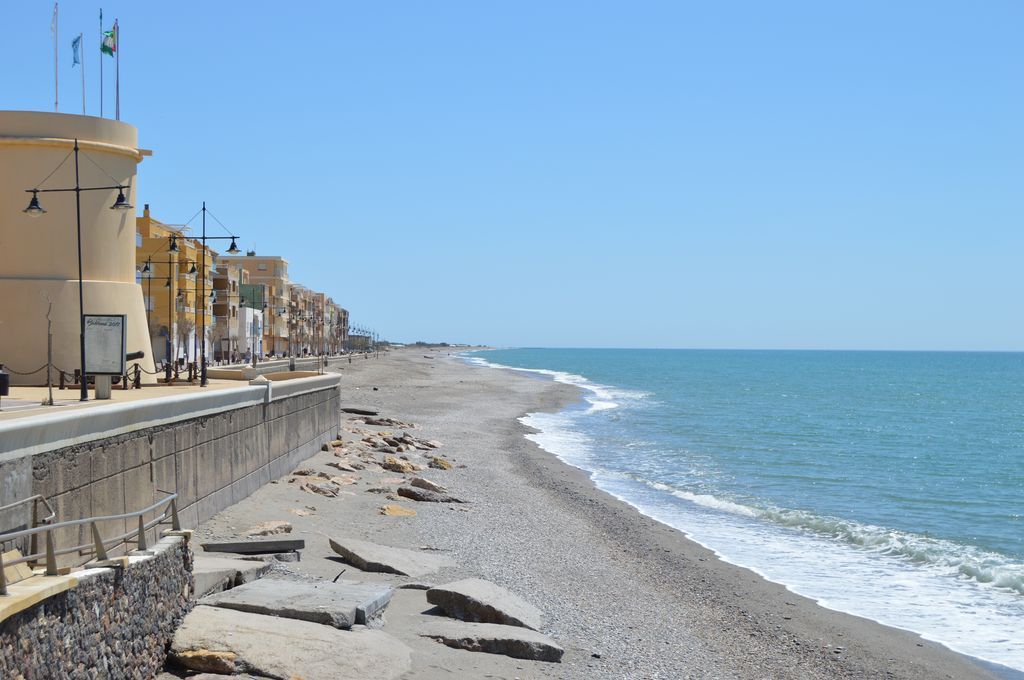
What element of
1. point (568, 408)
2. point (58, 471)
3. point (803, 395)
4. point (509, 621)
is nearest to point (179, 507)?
point (58, 471)

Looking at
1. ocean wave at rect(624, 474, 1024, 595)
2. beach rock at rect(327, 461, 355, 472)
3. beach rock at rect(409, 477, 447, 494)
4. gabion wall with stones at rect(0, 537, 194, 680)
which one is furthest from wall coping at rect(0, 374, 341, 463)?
ocean wave at rect(624, 474, 1024, 595)

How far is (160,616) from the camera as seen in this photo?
7.85 metres

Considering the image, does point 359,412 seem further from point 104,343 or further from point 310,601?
point 310,601

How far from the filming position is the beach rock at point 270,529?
1298 cm

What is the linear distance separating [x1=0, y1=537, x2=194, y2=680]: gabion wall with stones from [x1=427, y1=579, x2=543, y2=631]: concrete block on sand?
112 inches

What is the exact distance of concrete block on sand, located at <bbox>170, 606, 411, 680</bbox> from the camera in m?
7.77

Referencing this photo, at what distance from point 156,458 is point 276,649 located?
4.30 metres

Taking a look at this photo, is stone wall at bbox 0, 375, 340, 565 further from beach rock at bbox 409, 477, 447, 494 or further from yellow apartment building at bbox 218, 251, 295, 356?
yellow apartment building at bbox 218, 251, 295, 356

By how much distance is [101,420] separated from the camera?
971cm

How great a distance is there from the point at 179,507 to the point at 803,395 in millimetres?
73431

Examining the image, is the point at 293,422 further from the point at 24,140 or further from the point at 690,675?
the point at 690,675

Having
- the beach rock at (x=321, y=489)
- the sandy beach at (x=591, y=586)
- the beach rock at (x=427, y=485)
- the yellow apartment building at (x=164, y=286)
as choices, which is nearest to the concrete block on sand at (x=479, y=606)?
the sandy beach at (x=591, y=586)

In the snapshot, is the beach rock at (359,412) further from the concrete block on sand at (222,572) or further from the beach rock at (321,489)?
the concrete block on sand at (222,572)

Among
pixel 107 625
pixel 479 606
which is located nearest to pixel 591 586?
pixel 479 606
